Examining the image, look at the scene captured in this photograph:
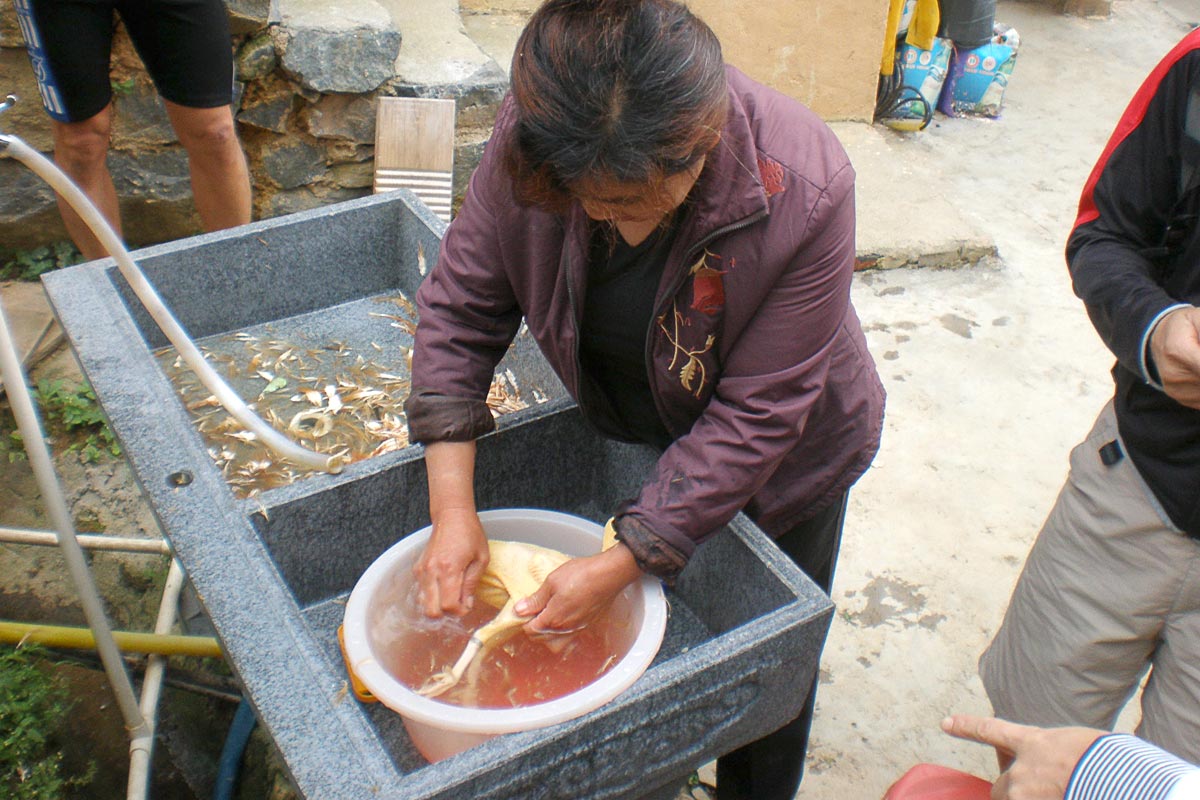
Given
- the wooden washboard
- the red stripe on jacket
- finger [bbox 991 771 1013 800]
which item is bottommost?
the wooden washboard

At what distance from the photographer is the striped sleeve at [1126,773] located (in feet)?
3.10

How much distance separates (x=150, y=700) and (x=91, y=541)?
1.49 ft

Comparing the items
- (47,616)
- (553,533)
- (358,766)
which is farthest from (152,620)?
(358,766)

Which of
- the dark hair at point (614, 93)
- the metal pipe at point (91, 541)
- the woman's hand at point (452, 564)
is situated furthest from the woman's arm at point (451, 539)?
the metal pipe at point (91, 541)

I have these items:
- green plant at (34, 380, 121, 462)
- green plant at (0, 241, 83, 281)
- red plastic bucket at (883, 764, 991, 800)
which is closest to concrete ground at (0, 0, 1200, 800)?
green plant at (0, 241, 83, 281)

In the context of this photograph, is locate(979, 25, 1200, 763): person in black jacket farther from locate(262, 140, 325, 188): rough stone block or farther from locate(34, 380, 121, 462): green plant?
locate(262, 140, 325, 188): rough stone block

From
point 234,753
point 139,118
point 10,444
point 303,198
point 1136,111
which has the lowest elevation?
point 234,753

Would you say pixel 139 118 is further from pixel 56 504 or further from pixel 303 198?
pixel 56 504

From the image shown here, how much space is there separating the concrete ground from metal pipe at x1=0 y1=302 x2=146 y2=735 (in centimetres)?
117

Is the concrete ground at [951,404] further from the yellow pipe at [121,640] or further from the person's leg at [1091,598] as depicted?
the yellow pipe at [121,640]

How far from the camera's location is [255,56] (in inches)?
133

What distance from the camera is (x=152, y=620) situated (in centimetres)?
265

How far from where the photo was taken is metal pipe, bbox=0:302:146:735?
60.7 inches

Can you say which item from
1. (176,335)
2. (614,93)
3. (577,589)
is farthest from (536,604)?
(176,335)
